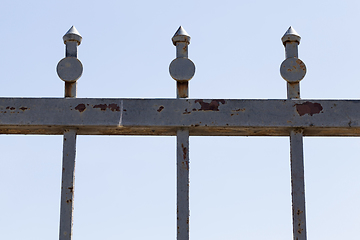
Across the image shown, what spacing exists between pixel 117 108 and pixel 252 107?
3.33 ft

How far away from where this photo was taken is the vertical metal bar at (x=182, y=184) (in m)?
4.58

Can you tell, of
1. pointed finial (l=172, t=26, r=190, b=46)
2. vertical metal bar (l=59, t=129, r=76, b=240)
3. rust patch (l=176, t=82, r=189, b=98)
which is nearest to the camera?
vertical metal bar (l=59, t=129, r=76, b=240)

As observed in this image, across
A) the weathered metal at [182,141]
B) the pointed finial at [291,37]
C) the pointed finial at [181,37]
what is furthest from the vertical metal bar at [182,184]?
the pointed finial at [291,37]

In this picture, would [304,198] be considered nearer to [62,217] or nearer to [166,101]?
[166,101]

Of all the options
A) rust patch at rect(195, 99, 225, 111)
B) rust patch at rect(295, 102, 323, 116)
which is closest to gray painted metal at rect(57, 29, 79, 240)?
rust patch at rect(195, 99, 225, 111)

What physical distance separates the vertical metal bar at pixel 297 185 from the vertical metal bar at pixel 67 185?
1.61 m

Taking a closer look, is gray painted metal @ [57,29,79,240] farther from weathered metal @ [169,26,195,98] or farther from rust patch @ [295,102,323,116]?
rust patch @ [295,102,323,116]

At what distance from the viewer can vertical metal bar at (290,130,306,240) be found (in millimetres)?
4590

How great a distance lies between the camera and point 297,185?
4.69m

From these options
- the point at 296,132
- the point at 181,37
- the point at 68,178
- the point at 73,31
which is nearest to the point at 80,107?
the point at 68,178

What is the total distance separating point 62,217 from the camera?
15.1 feet

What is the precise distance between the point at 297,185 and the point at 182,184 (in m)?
0.84

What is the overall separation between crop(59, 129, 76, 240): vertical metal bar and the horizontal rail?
0.11 m

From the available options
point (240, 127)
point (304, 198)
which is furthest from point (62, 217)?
point (304, 198)
